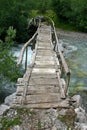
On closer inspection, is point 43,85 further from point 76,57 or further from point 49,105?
point 76,57

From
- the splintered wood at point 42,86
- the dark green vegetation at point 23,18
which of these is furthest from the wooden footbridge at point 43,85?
the dark green vegetation at point 23,18

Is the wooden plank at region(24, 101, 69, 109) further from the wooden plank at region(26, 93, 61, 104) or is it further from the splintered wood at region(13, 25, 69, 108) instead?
the wooden plank at region(26, 93, 61, 104)

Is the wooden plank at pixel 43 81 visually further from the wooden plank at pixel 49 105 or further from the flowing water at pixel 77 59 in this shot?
the flowing water at pixel 77 59

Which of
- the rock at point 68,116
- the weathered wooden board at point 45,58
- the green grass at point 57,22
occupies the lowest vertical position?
the green grass at point 57,22

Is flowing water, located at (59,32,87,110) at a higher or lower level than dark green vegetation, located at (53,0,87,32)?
lower

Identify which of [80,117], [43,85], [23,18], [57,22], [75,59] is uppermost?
[23,18]

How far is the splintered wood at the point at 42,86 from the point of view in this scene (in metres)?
10.2

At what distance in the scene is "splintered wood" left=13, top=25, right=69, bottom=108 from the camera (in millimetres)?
10164

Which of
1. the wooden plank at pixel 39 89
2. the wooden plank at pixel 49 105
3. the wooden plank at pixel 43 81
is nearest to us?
the wooden plank at pixel 49 105

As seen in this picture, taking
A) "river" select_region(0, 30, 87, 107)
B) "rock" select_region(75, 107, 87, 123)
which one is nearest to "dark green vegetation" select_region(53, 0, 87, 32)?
"river" select_region(0, 30, 87, 107)

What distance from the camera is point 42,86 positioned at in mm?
11648

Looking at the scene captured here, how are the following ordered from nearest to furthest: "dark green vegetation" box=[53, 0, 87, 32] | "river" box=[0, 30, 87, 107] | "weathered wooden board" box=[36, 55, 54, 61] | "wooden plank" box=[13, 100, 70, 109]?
"wooden plank" box=[13, 100, 70, 109]
"weathered wooden board" box=[36, 55, 54, 61]
"river" box=[0, 30, 87, 107]
"dark green vegetation" box=[53, 0, 87, 32]

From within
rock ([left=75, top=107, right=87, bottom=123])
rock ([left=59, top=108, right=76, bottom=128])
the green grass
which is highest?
rock ([left=59, top=108, right=76, bottom=128])

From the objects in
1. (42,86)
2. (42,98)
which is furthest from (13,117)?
(42,86)
